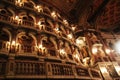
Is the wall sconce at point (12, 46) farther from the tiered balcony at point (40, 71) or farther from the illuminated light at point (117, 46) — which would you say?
the illuminated light at point (117, 46)

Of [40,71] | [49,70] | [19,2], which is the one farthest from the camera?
[19,2]

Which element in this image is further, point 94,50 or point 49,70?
point 94,50

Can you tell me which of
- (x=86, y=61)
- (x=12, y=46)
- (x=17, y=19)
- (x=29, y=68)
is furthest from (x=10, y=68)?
(x=86, y=61)

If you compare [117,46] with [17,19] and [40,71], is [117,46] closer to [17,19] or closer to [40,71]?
[40,71]

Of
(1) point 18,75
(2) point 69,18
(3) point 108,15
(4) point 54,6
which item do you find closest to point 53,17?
(4) point 54,6

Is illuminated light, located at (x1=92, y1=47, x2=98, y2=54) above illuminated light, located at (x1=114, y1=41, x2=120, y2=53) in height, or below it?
below

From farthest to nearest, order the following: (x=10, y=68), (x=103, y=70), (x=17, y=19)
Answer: (x=103, y=70) < (x=17, y=19) < (x=10, y=68)

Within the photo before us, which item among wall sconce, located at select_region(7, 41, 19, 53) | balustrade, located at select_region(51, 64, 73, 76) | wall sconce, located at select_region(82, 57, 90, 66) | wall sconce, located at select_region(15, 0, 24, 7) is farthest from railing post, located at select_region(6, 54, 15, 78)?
wall sconce, located at select_region(82, 57, 90, 66)

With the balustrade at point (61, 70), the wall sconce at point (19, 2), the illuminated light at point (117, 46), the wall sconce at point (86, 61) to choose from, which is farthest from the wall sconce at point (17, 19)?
the illuminated light at point (117, 46)

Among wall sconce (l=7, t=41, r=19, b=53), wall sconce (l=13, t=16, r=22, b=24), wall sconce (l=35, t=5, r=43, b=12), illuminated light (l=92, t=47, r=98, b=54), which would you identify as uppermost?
wall sconce (l=35, t=5, r=43, b=12)

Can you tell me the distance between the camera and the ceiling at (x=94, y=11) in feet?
58.7

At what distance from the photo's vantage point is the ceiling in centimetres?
1791

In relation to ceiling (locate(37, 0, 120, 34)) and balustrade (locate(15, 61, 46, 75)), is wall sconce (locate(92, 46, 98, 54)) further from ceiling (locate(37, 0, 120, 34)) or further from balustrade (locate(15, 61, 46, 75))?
balustrade (locate(15, 61, 46, 75))

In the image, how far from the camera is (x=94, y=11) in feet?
62.5
